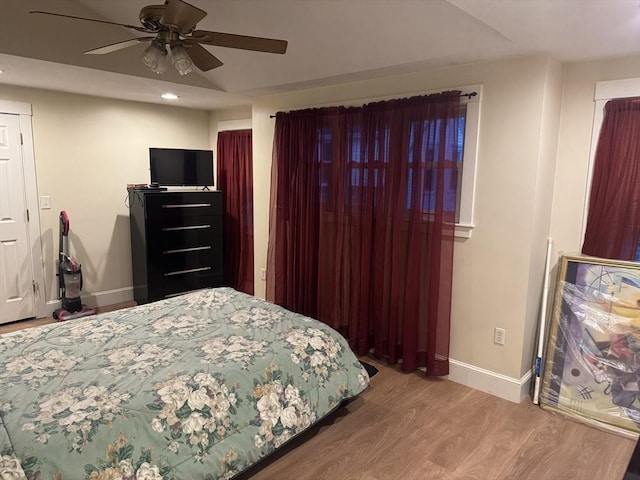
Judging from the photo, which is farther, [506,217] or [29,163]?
[29,163]

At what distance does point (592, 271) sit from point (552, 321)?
1.34 ft

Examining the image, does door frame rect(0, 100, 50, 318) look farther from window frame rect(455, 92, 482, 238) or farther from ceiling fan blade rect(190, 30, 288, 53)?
window frame rect(455, 92, 482, 238)

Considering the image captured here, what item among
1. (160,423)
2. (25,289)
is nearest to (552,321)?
(160,423)

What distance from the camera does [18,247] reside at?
161 inches

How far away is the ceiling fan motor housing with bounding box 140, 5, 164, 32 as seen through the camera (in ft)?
5.77

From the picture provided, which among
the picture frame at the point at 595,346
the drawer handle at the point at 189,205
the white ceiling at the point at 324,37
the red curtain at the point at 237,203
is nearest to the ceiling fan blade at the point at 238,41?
the white ceiling at the point at 324,37

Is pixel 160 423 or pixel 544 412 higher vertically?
pixel 160 423

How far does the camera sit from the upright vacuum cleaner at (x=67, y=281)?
4.11 meters

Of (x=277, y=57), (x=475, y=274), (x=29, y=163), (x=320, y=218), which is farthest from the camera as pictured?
(x=29, y=163)

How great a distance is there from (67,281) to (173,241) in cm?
103

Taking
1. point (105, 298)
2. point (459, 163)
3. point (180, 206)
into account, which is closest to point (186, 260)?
point (180, 206)

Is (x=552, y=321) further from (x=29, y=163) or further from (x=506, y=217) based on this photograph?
(x=29, y=163)

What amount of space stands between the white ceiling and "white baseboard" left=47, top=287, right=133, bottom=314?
209 centimetres

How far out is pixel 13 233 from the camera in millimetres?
4039
